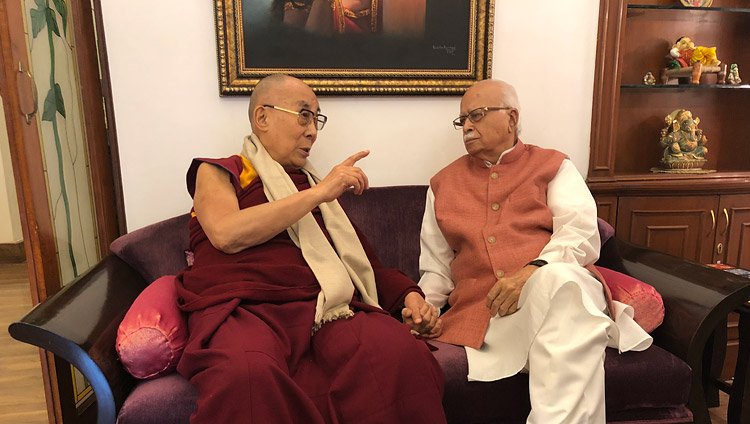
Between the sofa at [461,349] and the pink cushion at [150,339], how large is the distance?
0.12ft

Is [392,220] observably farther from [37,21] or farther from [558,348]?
[37,21]

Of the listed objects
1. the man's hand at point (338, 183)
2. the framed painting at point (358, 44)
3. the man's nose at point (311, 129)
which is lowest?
the man's hand at point (338, 183)

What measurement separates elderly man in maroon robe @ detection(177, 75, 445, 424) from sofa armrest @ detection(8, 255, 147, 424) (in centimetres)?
20

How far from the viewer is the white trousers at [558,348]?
1.39 meters

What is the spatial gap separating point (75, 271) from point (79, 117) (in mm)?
668

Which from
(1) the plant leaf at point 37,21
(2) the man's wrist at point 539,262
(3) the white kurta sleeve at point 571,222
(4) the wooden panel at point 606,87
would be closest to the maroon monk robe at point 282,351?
(2) the man's wrist at point 539,262

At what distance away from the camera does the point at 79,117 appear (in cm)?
214

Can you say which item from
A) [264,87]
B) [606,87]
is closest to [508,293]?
[264,87]

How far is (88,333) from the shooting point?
1.33 meters

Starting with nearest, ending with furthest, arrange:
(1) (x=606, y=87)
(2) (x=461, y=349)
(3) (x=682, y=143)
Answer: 1. (2) (x=461, y=349)
2. (1) (x=606, y=87)
3. (3) (x=682, y=143)

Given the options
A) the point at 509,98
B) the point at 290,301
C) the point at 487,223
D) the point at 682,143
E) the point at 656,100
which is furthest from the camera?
the point at 656,100

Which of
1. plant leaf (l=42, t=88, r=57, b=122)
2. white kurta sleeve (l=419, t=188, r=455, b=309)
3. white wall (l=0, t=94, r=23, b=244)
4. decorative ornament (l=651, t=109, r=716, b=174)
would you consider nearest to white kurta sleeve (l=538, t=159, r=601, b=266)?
white kurta sleeve (l=419, t=188, r=455, b=309)

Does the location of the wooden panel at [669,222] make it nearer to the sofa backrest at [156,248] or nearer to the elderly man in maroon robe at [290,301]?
the elderly man in maroon robe at [290,301]

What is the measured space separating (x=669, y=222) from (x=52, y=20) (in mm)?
2979
